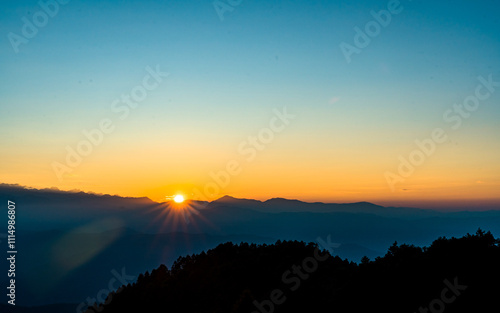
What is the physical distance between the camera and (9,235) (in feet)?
129

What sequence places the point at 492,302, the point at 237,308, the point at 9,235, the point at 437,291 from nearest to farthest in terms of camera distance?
the point at 492,302 < the point at 437,291 < the point at 237,308 < the point at 9,235

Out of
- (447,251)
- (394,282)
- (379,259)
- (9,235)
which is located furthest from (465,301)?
(9,235)

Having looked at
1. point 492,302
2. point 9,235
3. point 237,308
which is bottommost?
point 492,302

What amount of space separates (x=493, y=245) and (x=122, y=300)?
3095 cm

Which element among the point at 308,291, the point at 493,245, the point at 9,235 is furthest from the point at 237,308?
the point at 9,235

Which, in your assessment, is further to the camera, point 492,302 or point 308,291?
point 308,291

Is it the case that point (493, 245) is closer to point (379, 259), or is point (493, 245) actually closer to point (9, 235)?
point (379, 259)

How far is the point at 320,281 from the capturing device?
29609 millimetres

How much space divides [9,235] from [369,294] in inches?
1406

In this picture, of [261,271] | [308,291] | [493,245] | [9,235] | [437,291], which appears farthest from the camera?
[9,235]

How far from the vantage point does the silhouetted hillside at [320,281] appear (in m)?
21.0

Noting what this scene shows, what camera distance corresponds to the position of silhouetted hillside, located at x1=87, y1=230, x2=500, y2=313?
20969mm

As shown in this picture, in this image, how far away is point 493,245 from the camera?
24.6m

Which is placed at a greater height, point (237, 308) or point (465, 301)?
point (237, 308)
